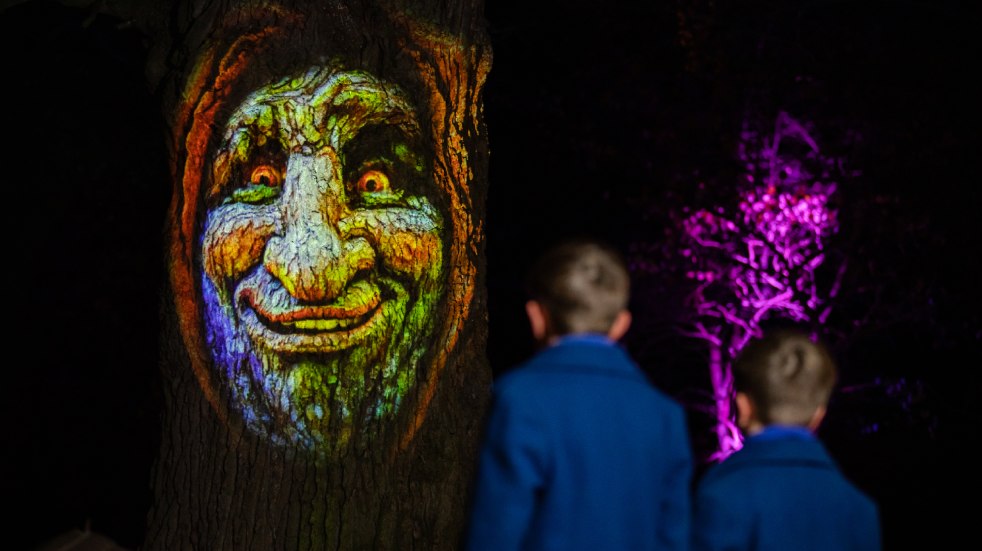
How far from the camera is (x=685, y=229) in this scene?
838 centimetres

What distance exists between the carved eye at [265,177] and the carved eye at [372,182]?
0.28 metres

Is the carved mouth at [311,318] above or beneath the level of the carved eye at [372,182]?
beneath

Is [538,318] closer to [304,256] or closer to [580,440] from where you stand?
[580,440]

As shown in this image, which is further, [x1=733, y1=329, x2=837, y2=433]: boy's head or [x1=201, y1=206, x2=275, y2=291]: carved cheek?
[x1=201, y1=206, x2=275, y2=291]: carved cheek

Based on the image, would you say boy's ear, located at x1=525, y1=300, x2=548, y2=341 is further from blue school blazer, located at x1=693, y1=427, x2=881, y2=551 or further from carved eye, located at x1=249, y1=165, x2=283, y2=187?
carved eye, located at x1=249, y1=165, x2=283, y2=187

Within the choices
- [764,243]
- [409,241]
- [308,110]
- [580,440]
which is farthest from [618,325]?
[764,243]

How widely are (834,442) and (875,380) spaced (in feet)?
2.13

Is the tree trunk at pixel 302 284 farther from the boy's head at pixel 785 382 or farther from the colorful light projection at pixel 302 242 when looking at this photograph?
the boy's head at pixel 785 382

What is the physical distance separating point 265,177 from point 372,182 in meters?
0.38

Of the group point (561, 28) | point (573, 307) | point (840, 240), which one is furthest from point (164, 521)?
point (561, 28)

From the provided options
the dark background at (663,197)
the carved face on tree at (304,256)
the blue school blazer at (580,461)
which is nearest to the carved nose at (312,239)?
the carved face on tree at (304,256)

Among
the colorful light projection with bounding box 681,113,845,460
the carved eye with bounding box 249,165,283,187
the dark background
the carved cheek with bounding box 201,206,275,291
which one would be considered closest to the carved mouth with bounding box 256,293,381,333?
the carved cheek with bounding box 201,206,275,291

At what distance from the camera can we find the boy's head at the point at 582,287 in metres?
2.66

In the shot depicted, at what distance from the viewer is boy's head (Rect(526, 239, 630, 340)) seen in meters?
2.66
